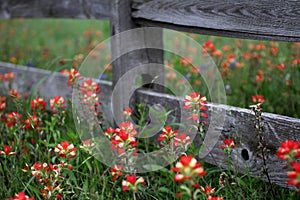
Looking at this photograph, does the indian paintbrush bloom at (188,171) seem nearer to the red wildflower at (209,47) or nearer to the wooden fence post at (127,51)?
the wooden fence post at (127,51)

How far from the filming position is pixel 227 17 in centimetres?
214

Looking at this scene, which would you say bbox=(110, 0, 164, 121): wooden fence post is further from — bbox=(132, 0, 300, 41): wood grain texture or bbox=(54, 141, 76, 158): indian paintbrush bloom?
bbox=(54, 141, 76, 158): indian paintbrush bloom

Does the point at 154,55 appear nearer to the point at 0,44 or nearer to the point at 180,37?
the point at 180,37

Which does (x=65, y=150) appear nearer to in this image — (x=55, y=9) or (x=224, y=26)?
(x=224, y=26)

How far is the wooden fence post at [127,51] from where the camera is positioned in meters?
2.62

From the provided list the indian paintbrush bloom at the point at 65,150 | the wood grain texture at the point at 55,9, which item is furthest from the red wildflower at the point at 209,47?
the indian paintbrush bloom at the point at 65,150

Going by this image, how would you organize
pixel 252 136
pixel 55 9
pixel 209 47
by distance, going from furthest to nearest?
pixel 55 9
pixel 209 47
pixel 252 136

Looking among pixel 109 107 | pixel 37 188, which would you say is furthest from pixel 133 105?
pixel 37 188

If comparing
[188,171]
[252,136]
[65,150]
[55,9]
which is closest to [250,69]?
[252,136]

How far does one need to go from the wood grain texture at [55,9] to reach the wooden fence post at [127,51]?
0.32 meters

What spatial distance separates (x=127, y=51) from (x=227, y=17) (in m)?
0.76

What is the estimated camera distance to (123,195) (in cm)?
214

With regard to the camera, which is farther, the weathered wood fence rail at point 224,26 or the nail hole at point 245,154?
the nail hole at point 245,154

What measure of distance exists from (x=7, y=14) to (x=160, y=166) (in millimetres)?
2234
